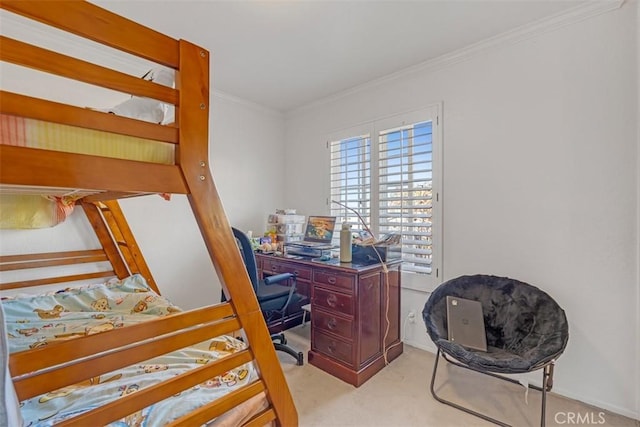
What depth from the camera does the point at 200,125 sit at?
2.87ft

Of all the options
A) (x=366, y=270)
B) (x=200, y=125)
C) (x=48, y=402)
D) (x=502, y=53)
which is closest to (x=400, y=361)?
(x=366, y=270)

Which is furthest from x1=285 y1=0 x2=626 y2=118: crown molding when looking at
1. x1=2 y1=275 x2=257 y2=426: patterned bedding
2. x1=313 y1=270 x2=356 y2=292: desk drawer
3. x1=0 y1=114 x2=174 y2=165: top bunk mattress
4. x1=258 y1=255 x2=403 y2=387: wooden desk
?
x1=2 y1=275 x2=257 y2=426: patterned bedding

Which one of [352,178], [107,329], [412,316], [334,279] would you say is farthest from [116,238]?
[412,316]

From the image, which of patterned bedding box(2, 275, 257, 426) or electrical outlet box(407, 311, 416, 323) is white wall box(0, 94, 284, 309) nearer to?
patterned bedding box(2, 275, 257, 426)

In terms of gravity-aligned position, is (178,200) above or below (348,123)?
below

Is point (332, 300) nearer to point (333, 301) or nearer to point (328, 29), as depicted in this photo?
point (333, 301)

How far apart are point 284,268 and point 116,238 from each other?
1.39 m

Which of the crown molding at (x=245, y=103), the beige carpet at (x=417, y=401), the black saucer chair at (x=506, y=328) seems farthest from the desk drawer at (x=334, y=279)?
the crown molding at (x=245, y=103)

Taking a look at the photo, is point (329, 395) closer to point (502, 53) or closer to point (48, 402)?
point (48, 402)

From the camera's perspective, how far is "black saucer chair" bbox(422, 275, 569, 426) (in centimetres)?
162

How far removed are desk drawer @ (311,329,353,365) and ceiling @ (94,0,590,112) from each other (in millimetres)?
2296

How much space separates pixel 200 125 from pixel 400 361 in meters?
2.40

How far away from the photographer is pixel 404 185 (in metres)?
2.70

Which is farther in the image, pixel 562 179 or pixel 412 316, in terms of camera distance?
pixel 412 316
